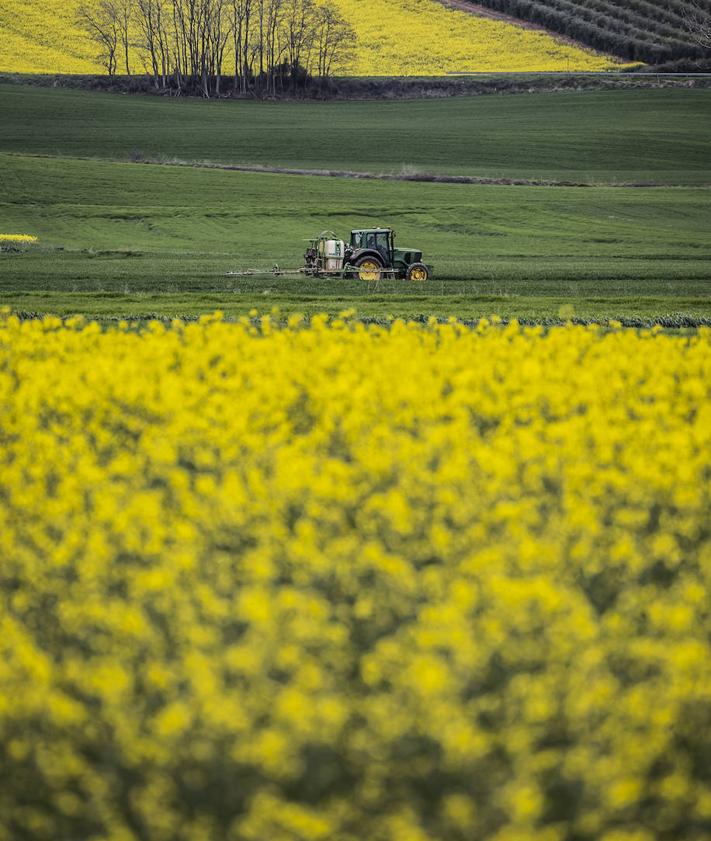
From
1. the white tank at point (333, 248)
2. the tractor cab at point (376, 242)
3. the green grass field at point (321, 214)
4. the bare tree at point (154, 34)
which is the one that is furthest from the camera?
the bare tree at point (154, 34)

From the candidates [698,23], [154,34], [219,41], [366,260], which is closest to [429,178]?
[366,260]

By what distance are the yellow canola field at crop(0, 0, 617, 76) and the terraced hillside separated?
163 centimetres

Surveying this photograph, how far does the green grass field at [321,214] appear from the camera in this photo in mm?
30328

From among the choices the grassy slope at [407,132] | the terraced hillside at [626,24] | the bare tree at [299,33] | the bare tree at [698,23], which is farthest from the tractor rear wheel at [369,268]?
the terraced hillside at [626,24]

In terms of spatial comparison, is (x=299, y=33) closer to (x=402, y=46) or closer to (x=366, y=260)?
(x=402, y=46)

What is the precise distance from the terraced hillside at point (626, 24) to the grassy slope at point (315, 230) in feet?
141

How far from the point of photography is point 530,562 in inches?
282

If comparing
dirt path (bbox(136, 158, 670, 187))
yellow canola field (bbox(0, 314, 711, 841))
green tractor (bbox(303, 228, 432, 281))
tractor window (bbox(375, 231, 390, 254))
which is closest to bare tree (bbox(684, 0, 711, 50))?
dirt path (bbox(136, 158, 670, 187))

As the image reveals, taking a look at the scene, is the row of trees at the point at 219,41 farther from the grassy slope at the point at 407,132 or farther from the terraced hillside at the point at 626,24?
the terraced hillside at the point at 626,24

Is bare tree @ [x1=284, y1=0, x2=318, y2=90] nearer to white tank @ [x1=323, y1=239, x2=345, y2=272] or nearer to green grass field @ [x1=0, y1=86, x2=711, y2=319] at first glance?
green grass field @ [x1=0, y1=86, x2=711, y2=319]

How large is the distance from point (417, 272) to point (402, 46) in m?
76.1

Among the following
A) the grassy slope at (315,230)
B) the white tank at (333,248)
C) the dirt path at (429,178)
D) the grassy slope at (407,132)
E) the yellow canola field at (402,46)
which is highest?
the yellow canola field at (402,46)

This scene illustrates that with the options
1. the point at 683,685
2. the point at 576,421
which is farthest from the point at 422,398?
the point at 683,685

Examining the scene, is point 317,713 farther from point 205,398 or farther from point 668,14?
point 668,14
